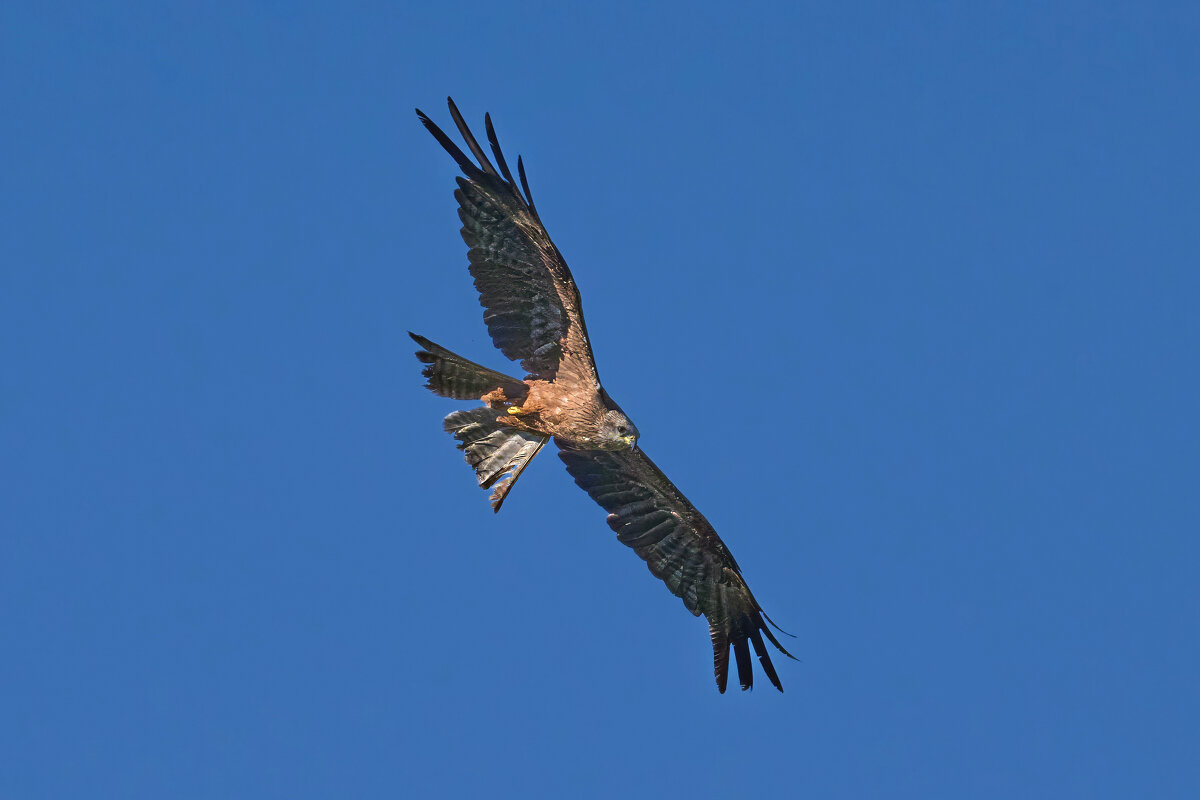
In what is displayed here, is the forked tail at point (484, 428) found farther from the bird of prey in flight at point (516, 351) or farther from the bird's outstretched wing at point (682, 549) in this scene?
the bird's outstretched wing at point (682, 549)

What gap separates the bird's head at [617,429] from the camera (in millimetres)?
10836

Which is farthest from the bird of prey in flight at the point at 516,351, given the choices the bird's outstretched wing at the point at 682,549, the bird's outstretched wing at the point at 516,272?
the bird's outstretched wing at the point at 682,549

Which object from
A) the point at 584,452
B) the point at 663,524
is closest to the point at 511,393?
the point at 584,452

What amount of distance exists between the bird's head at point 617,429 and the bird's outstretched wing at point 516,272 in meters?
0.31

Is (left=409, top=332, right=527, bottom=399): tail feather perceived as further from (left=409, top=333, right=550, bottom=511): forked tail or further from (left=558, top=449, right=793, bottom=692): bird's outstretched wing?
(left=558, top=449, right=793, bottom=692): bird's outstretched wing

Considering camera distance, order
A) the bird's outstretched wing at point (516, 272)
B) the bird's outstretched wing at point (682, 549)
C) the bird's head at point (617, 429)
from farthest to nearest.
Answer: the bird's outstretched wing at point (682, 549), the bird's head at point (617, 429), the bird's outstretched wing at point (516, 272)

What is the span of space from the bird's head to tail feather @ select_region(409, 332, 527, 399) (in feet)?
2.45

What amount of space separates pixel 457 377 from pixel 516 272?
989 millimetres

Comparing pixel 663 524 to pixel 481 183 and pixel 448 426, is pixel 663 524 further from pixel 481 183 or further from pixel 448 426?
pixel 481 183

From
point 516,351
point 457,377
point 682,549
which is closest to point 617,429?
point 516,351

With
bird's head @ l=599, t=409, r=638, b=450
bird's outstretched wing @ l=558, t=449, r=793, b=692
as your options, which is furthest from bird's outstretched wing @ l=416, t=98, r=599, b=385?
bird's outstretched wing @ l=558, t=449, r=793, b=692

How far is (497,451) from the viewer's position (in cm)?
1138

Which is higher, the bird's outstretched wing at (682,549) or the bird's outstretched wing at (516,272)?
the bird's outstretched wing at (516,272)

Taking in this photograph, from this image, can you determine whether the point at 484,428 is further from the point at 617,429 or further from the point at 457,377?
the point at 617,429
